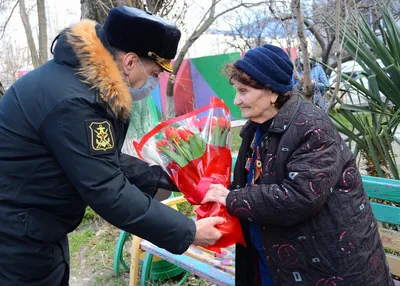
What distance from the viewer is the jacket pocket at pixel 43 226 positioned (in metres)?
1.63

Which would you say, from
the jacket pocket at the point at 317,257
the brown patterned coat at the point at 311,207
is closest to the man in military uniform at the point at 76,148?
the brown patterned coat at the point at 311,207

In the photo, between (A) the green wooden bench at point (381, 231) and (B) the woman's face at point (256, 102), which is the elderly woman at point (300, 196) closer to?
(B) the woman's face at point (256, 102)

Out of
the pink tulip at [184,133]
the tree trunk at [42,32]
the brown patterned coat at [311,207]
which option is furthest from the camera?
the tree trunk at [42,32]

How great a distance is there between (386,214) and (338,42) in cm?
115

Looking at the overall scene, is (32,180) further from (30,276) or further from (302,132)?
(302,132)

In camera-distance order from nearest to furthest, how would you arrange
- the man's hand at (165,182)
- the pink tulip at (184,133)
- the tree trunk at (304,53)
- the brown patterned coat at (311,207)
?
the brown patterned coat at (311,207)
the pink tulip at (184,133)
the man's hand at (165,182)
the tree trunk at (304,53)

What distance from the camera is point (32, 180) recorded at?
1.61m

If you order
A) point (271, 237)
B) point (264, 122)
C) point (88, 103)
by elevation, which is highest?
point (88, 103)

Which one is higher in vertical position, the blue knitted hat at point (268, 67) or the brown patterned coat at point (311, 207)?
the blue knitted hat at point (268, 67)

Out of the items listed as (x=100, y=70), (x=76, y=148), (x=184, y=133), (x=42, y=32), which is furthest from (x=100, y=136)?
(x=42, y=32)

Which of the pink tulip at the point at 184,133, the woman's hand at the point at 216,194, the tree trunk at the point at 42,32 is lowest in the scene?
the tree trunk at the point at 42,32

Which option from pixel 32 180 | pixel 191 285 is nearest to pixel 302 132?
pixel 32 180

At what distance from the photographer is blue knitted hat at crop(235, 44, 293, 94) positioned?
1.78 metres

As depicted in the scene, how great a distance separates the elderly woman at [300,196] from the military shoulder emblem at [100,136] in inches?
21.1
